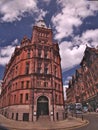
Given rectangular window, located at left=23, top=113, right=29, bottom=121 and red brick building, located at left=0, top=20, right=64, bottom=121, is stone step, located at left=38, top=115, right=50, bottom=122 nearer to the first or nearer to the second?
red brick building, located at left=0, top=20, right=64, bottom=121

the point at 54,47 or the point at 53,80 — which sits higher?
the point at 54,47

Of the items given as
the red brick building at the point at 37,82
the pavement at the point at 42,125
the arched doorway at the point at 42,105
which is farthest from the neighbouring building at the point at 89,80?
the pavement at the point at 42,125

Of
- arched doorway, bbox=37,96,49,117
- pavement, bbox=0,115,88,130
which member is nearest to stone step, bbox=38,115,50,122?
pavement, bbox=0,115,88,130

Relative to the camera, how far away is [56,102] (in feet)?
101

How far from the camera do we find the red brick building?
94.6 ft

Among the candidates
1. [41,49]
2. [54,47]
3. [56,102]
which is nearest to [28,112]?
[56,102]

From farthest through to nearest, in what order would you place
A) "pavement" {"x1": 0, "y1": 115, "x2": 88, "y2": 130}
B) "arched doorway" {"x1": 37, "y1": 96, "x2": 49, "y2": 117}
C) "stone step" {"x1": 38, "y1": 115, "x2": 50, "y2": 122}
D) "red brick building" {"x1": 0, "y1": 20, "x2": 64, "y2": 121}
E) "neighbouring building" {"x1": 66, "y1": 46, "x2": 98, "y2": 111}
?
→ "neighbouring building" {"x1": 66, "y1": 46, "x2": 98, "y2": 111} < "arched doorway" {"x1": 37, "y1": 96, "x2": 49, "y2": 117} < "red brick building" {"x1": 0, "y1": 20, "x2": 64, "y2": 121} < "stone step" {"x1": 38, "y1": 115, "x2": 50, "y2": 122} < "pavement" {"x1": 0, "y1": 115, "x2": 88, "y2": 130}

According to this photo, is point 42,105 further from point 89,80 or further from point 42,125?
point 89,80

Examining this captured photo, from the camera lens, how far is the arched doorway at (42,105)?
29.3 meters

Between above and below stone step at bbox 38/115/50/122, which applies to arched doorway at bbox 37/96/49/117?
above

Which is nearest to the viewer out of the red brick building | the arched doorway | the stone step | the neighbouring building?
the stone step

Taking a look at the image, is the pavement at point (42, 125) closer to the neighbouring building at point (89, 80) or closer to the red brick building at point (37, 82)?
the red brick building at point (37, 82)

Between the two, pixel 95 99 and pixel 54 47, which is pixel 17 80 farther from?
pixel 95 99

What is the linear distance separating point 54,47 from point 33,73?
416 inches
